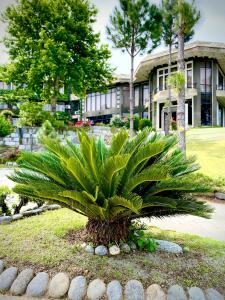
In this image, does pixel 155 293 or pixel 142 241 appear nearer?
pixel 155 293

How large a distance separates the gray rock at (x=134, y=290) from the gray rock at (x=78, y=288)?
0.51 meters

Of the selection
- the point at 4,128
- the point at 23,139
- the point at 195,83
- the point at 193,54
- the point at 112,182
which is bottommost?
the point at 112,182

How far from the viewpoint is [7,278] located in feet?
14.1

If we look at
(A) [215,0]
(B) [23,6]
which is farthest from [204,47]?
(A) [215,0]

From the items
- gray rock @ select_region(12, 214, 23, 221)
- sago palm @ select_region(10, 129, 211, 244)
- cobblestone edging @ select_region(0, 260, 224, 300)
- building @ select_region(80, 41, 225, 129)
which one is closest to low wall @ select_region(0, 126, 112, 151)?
building @ select_region(80, 41, 225, 129)

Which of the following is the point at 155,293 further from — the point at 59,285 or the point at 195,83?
the point at 195,83

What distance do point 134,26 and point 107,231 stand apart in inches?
709

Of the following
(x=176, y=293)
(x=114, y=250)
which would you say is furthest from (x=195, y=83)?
(x=176, y=293)

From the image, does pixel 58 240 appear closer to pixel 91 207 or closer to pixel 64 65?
pixel 91 207

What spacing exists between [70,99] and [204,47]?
20.9 m

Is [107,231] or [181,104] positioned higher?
[181,104]

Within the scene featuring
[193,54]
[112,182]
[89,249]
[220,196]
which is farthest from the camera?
[193,54]

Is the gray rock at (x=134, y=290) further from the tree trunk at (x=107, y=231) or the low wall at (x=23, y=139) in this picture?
the low wall at (x=23, y=139)

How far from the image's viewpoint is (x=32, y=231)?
5762mm
